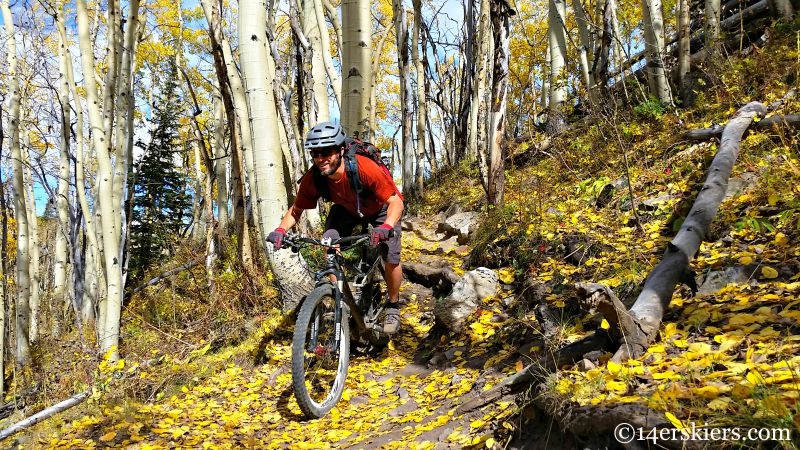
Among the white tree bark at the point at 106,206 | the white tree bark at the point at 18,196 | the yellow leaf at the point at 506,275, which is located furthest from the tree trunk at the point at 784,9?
the white tree bark at the point at 18,196

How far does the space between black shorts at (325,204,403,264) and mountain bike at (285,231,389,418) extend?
0.44 feet

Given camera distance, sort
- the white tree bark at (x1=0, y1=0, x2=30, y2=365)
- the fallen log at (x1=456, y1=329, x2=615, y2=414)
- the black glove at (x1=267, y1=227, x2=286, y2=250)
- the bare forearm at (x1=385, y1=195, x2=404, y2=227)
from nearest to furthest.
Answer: the fallen log at (x1=456, y1=329, x2=615, y2=414)
the black glove at (x1=267, y1=227, x2=286, y2=250)
the bare forearm at (x1=385, y1=195, x2=404, y2=227)
the white tree bark at (x1=0, y1=0, x2=30, y2=365)

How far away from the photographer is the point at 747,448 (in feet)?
5.12

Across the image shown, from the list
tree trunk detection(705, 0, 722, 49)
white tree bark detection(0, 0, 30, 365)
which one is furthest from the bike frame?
tree trunk detection(705, 0, 722, 49)

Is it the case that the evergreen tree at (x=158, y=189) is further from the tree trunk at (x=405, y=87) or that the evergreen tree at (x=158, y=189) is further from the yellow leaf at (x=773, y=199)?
the yellow leaf at (x=773, y=199)

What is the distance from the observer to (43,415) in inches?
181

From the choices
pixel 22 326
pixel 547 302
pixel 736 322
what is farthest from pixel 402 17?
pixel 22 326

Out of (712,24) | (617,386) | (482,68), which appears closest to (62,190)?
(482,68)

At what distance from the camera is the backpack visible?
13.0 ft

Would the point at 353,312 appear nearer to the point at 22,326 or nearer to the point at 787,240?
the point at 787,240

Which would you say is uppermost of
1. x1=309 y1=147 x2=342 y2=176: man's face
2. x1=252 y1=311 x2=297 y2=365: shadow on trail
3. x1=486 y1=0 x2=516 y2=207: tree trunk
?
x1=486 y1=0 x2=516 y2=207: tree trunk

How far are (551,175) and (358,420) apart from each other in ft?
18.6

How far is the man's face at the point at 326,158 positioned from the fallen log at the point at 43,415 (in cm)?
340

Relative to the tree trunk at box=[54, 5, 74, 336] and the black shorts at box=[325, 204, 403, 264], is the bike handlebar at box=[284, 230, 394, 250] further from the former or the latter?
the tree trunk at box=[54, 5, 74, 336]
